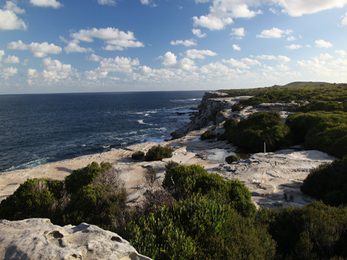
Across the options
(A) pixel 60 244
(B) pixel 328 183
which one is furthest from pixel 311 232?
(A) pixel 60 244

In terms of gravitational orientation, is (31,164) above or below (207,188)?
below

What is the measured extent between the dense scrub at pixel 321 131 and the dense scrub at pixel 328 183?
23.6ft

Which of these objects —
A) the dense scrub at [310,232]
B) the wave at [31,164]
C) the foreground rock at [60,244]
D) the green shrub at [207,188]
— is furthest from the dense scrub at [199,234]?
the wave at [31,164]

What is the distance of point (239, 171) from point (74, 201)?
1005 centimetres

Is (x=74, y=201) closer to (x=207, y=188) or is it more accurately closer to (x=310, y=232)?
(x=207, y=188)

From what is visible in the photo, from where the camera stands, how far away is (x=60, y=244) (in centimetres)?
595

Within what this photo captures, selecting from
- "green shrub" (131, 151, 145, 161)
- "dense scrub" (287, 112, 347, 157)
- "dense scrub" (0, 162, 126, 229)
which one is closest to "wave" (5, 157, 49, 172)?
"green shrub" (131, 151, 145, 161)

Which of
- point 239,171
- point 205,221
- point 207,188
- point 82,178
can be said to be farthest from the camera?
point 239,171

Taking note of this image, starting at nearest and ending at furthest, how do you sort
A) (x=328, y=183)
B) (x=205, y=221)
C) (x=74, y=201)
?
(x=205, y=221), (x=74, y=201), (x=328, y=183)

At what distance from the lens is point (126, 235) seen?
26.0ft

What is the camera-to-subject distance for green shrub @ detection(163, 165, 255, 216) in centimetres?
1078

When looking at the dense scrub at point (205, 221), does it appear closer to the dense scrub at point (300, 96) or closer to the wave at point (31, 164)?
the wave at point (31, 164)

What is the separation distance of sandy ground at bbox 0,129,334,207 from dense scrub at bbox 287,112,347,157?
107 cm

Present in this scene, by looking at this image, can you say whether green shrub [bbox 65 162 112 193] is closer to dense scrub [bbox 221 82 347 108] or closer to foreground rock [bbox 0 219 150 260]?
foreground rock [bbox 0 219 150 260]
